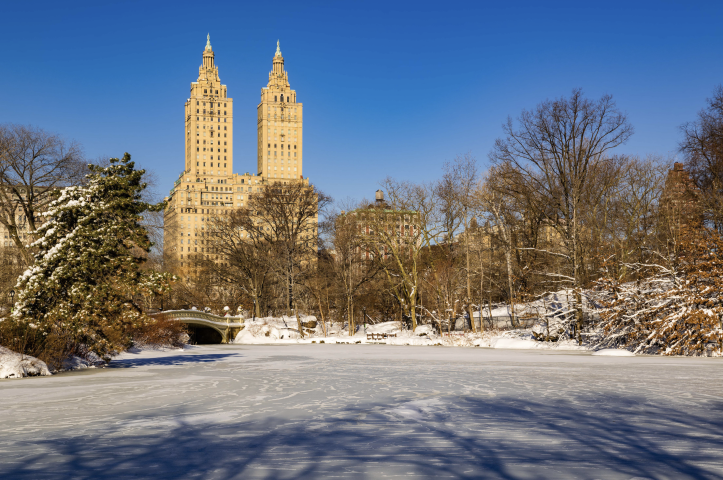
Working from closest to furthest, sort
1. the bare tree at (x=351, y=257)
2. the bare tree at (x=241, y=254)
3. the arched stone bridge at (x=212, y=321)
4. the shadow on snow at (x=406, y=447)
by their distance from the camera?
the shadow on snow at (x=406, y=447), the arched stone bridge at (x=212, y=321), the bare tree at (x=351, y=257), the bare tree at (x=241, y=254)

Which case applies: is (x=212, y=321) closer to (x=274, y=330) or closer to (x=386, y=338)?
(x=274, y=330)

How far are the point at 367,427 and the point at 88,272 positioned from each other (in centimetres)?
1553

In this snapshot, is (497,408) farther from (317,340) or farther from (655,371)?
(317,340)

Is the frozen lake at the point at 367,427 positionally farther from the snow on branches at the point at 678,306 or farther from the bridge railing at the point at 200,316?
the bridge railing at the point at 200,316

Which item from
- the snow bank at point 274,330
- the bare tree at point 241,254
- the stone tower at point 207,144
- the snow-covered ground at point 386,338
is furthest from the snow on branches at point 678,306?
the stone tower at point 207,144


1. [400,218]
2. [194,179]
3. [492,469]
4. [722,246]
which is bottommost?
[492,469]

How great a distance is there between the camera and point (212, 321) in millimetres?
51469

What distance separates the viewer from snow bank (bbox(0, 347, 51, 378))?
18.9 meters

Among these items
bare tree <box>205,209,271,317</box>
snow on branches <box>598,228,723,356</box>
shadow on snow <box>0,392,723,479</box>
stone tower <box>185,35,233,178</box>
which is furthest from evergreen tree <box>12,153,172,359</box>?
stone tower <box>185,35,233,178</box>

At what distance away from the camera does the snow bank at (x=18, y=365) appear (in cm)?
1894

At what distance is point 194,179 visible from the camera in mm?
185250

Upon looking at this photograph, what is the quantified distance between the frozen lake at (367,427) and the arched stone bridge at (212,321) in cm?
2782

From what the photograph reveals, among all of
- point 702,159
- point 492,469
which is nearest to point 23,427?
point 492,469

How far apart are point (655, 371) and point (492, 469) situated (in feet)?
51.3
